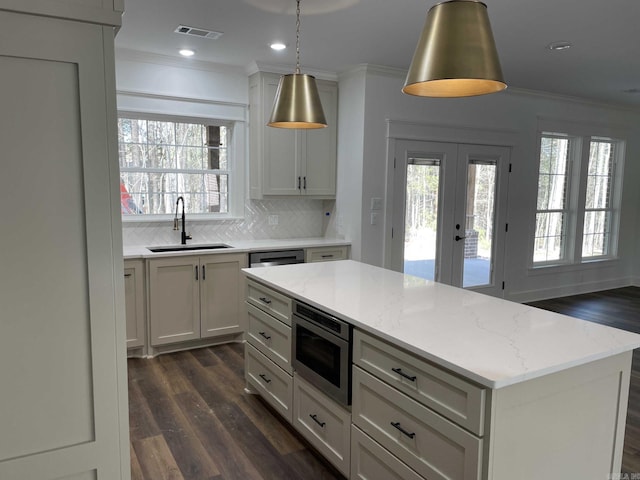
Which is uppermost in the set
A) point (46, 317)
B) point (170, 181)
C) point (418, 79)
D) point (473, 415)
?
point (418, 79)

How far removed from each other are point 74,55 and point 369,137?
386cm

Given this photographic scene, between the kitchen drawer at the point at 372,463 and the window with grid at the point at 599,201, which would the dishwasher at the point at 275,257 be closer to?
the kitchen drawer at the point at 372,463

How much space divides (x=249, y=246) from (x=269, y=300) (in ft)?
5.29

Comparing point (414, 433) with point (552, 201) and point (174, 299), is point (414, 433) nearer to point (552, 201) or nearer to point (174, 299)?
point (174, 299)

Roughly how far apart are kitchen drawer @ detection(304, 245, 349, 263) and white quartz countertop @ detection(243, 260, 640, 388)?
1726mm

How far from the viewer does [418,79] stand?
1.70m

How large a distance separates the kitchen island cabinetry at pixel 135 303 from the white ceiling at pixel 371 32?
73.0 inches

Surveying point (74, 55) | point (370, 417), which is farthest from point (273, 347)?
point (74, 55)

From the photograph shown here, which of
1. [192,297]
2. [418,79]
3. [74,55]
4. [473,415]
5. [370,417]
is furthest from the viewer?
[192,297]

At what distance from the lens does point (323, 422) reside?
246 centimetres

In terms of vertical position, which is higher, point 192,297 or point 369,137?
point 369,137

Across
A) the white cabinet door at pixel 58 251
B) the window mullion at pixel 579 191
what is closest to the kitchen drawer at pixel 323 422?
the white cabinet door at pixel 58 251

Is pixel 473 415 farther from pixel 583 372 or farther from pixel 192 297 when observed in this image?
pixel 192 297

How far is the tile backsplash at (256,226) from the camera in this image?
14.9 ft
